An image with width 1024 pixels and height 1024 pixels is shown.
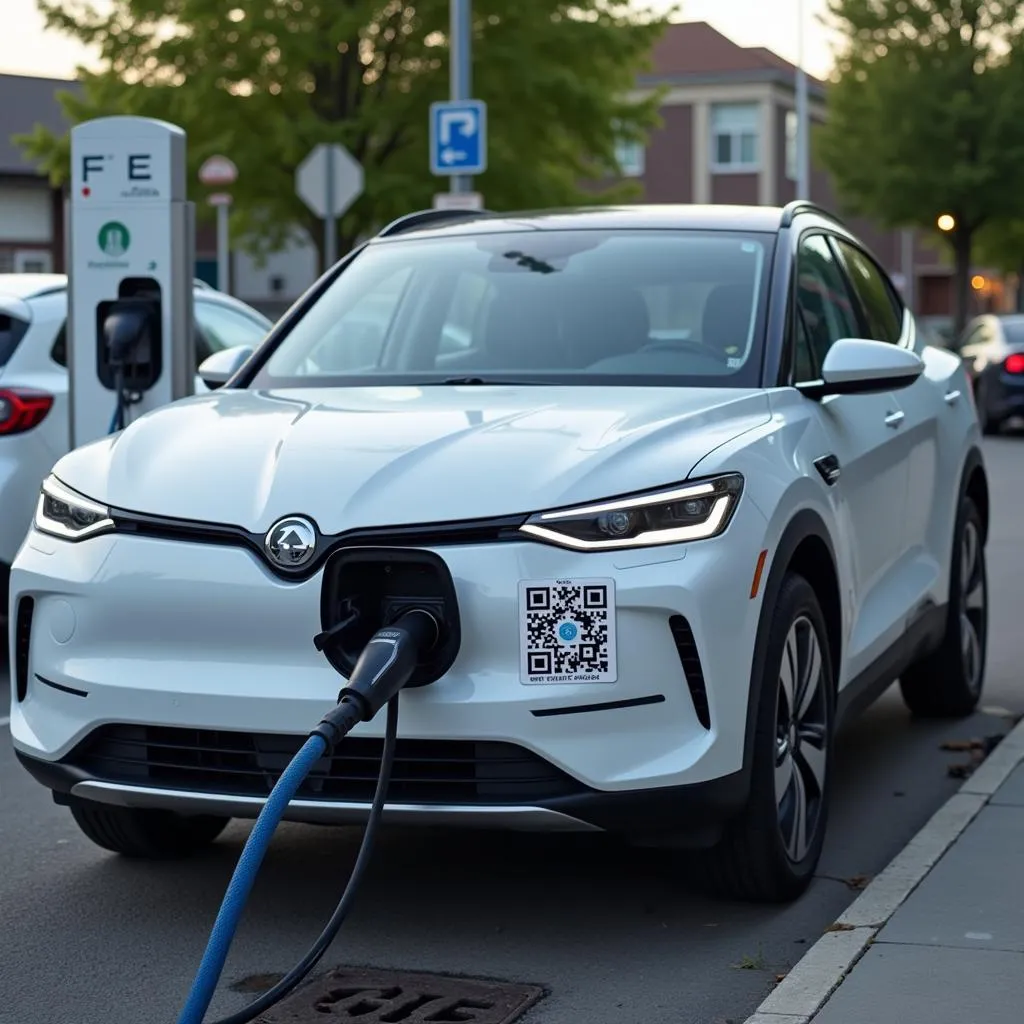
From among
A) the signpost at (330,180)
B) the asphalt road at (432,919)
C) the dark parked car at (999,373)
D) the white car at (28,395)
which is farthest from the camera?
the dark parked car at (999,373)

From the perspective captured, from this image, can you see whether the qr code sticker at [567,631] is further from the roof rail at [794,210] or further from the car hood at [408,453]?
the roof rail at [794,210]

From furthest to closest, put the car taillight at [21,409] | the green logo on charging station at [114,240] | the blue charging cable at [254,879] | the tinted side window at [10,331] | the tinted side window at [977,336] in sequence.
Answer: the tinted side window at [977,336]
the green logo on charging station at [114,240]
the tinted side window at [10,331]
the car taillight at [21,409]
the blue charging cable at [254,879]

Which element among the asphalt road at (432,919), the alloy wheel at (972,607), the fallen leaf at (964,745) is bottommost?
the fallen leaf at (964,745)

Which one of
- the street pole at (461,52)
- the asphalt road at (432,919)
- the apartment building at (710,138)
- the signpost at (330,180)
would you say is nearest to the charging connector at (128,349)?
the asphalt road at (432,919)

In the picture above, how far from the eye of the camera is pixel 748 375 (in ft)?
17.1

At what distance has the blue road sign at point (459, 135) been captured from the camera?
1808 cm

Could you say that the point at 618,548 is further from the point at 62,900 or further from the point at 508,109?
the point at 508,109

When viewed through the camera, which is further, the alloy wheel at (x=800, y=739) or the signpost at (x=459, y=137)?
the signpost at (x=459, y=137)

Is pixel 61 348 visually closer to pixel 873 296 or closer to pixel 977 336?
pixel 873 296

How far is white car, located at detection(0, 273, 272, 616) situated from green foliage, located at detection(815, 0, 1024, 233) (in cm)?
4114

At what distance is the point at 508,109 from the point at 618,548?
24.9m

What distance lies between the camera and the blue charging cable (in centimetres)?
358

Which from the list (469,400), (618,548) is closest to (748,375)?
(469,400)

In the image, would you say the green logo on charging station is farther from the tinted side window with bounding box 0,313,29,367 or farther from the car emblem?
the car emblem
